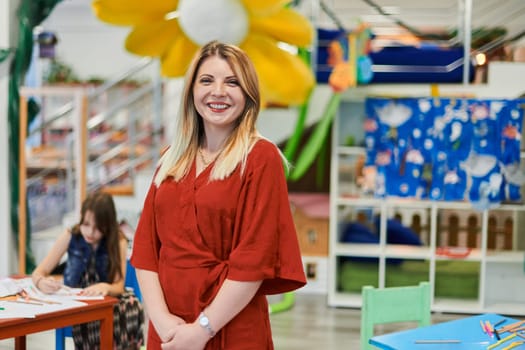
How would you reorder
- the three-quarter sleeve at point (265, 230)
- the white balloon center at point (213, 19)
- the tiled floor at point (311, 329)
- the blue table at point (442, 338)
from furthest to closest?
the tiled floor at point (311, 329)
the white balloon center at point (213, 19)
the blue table at point (442, 338)
the three-quarter sleeve at point (265, 230)

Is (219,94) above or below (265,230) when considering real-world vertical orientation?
above

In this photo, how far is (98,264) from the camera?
309 centimetres

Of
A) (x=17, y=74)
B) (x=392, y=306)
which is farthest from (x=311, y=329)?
(x=17, y=74)

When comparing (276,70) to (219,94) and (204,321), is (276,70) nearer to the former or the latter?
(219,94)

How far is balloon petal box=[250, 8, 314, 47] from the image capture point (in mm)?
4023

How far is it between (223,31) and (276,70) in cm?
53

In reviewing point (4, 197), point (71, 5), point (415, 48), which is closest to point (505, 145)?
point (415, 48)

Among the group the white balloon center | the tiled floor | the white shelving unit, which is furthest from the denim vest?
the white shelving unit

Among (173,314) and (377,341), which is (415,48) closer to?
(377,341)

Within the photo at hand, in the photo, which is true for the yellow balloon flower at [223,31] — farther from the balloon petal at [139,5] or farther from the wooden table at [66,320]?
the wooden table at [66,320]

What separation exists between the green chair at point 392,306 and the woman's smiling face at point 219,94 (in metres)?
1.13

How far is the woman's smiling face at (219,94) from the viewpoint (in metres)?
1.64

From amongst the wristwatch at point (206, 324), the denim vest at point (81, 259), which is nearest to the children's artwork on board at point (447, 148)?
the denim vest at point (81, 259)

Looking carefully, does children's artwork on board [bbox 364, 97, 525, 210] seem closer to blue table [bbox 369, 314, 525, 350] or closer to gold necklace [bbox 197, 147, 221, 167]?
blue table [bbox 369, 314, 525, 350]
